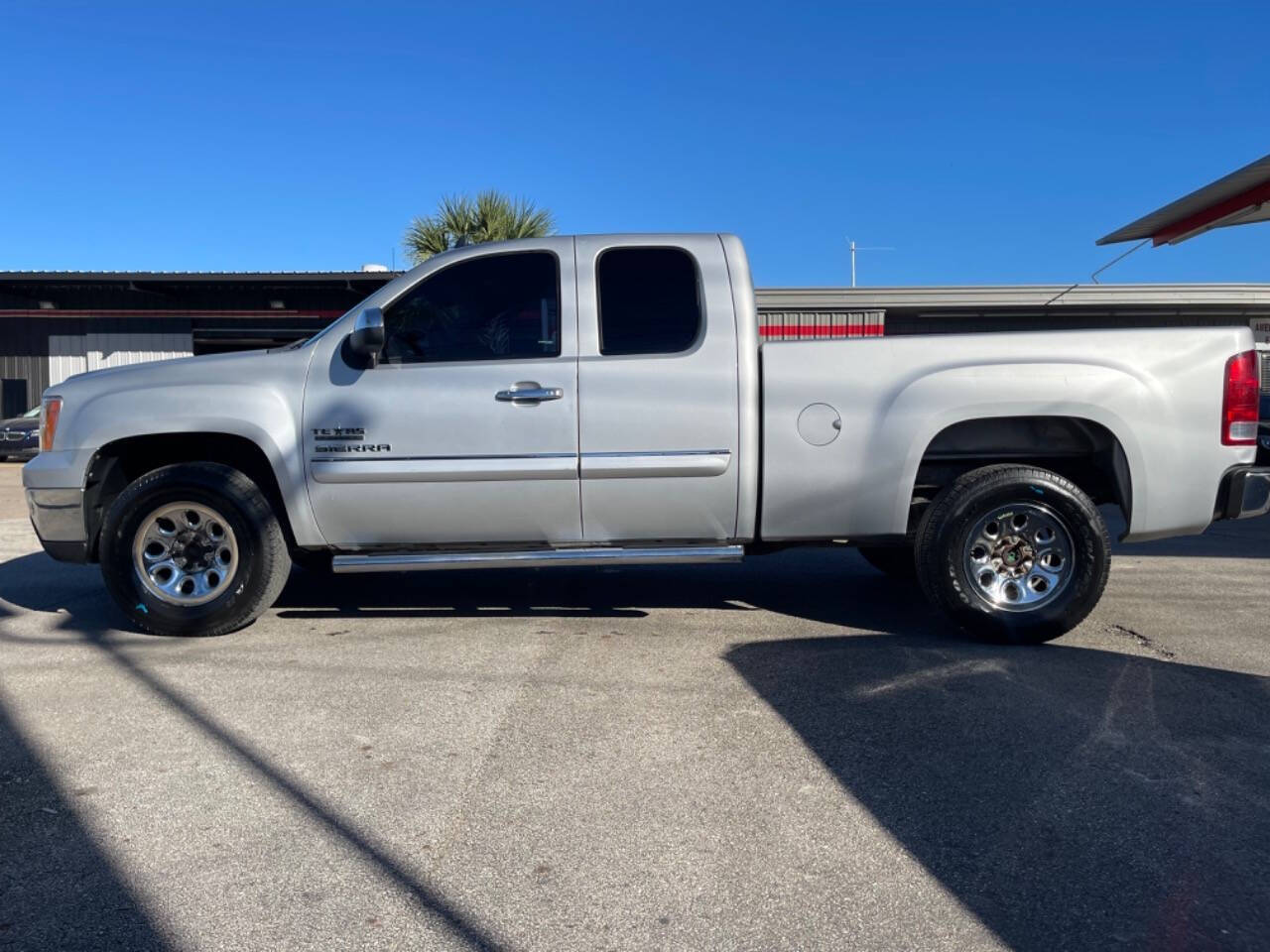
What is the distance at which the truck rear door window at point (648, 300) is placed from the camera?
5.41m

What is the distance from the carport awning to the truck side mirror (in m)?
10.6

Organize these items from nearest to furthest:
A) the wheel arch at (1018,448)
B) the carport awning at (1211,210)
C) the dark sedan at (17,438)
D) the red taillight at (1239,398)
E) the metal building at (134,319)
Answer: the red taillight at (1239,398) < the wheel arch at (1018,448) < the carport awning at (1211,210) < the dark sedan at (17,438) < the metal building at (134,319)

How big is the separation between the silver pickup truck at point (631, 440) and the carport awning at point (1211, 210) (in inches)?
324

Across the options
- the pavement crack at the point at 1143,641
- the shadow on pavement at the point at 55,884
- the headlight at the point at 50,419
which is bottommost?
the shadow on pavement at the point at 55,884

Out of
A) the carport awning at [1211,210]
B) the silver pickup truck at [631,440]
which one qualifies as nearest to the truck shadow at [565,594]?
the silver pickup truck at [631,440]

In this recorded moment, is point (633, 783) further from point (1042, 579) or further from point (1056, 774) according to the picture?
point (1042, 579)

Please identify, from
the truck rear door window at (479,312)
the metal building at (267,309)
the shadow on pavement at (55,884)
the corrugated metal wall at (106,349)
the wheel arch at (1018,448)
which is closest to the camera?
the shadow on pavement at (55,884)

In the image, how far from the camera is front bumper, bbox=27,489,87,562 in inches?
215

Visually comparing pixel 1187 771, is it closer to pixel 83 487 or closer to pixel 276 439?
pixel 276 439

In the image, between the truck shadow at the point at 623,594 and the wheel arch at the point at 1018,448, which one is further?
the truck shadow at the point at 623,594

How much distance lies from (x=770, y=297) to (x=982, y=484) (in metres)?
18.2

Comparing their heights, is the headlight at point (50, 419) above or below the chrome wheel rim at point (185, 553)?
above

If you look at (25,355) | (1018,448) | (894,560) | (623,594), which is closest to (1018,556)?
(1018,448)

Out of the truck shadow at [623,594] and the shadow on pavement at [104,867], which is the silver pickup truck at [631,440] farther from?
the shadow on pavement at [104,867]
